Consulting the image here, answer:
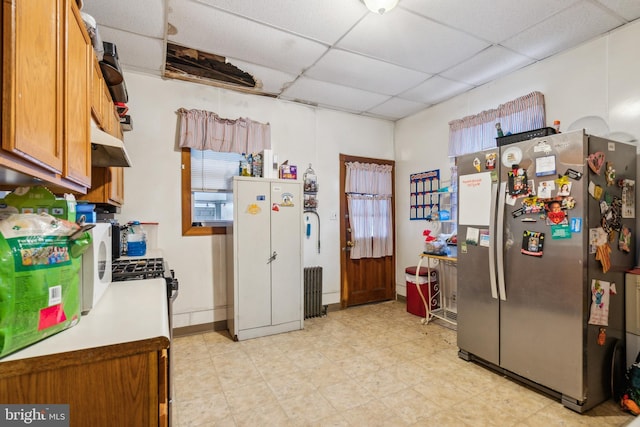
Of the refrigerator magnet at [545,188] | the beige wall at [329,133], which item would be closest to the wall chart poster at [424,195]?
the beige wall at [329,133]

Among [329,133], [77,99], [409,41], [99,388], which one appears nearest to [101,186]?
[77,99]

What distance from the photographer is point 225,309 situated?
364cm

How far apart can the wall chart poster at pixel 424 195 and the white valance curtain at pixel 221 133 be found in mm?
2176

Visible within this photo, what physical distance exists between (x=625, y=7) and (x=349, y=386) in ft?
11.6

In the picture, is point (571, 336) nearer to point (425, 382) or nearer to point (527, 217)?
point (527, 217)

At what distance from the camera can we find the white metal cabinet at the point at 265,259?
10.8 ft

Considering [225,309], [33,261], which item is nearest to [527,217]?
[33,261]

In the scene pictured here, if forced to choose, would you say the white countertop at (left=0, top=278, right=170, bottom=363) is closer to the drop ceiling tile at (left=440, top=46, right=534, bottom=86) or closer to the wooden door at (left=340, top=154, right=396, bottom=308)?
the wooden door at (left=340, top=154, right=396, bottom=308)

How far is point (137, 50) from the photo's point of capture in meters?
2.78

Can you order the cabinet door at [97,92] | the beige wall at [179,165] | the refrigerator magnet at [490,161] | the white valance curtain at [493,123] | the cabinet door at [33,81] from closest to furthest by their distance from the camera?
the cabinet door at [33,81], the cabinet door at [97,92], the refrigerator magnet at [490,161], the white valance curtain at [493,123], the beige wall at [179,165]

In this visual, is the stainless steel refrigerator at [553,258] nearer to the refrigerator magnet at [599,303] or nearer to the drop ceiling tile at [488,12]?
the refrigerator magnet at [599,303]

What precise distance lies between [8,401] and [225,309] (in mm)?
2899

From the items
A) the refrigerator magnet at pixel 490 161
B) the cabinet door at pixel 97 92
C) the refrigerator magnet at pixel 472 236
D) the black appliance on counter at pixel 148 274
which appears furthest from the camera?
the refrigerator magnet at pixel 472 236

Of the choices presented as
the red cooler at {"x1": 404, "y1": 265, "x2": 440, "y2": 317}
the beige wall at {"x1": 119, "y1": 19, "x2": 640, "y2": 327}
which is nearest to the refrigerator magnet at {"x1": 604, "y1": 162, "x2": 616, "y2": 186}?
the beige wall at {"x1": 119, "y1": 19, "x2": 640, "y2": 327}
